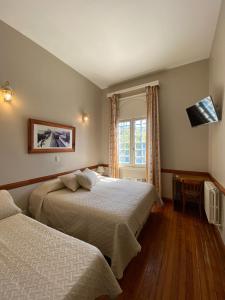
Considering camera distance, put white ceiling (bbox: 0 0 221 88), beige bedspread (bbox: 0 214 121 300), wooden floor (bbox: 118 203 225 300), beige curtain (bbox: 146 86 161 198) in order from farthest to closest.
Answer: beige curtain (bbox: 146 86 161 198) < white ceiling (bbox: 0 0 221 88) < wooden floor (bbox: 118 203 225 300) < beige bedspread (bbox: 0 214 121 300)

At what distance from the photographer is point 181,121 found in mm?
3152

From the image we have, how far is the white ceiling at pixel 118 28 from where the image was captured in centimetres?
178

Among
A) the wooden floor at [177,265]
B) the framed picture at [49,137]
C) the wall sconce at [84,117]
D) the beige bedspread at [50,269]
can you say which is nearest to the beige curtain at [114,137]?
the wall sconce at [84,117]

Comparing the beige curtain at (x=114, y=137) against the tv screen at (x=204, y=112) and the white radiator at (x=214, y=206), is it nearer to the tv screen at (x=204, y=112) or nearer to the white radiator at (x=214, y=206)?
the tv screen at (x=204, y=112)

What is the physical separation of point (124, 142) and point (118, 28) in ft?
7.89

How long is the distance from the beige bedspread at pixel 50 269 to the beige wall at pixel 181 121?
2.73m

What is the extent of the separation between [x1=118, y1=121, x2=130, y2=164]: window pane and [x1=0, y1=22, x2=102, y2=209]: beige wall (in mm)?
1100

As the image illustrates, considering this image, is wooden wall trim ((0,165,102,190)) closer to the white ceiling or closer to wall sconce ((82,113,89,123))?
wall sconce ((82,113,89,123))

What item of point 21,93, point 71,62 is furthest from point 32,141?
point 71,62

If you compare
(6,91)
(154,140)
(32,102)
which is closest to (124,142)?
(154,140)

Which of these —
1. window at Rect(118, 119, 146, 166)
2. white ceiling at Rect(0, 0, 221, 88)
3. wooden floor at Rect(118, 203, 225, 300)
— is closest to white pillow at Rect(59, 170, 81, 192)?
wooden floor at Rect(118, 203, 225, 300)

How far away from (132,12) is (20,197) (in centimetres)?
308

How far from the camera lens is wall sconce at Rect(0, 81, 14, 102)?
6.32 feet

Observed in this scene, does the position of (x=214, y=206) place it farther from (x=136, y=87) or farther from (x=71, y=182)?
(x=136, y=87)
